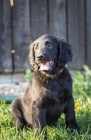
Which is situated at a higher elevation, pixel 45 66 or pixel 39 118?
pixel 45 66

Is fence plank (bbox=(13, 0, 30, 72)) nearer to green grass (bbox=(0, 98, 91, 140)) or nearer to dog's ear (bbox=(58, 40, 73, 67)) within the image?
green grass (bbox=(0, 98, 91, 140))

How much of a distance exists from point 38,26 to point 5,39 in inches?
25.8

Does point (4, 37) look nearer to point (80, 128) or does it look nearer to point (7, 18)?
point (7, 18)

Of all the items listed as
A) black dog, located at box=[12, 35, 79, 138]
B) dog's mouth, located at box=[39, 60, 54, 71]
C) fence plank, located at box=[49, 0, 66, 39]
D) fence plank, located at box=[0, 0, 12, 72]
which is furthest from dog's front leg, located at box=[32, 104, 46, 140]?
fence plank, located at box=[49, 0, 66, 39]

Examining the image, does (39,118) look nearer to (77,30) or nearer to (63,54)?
(63,54)

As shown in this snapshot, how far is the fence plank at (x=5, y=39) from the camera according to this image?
21.4ft

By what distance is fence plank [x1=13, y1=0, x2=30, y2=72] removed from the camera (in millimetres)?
6523

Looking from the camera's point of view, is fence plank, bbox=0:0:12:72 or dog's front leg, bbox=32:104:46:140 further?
fence plank, bbox=0:0:12:72

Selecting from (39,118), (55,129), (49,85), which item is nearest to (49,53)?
(49,85)

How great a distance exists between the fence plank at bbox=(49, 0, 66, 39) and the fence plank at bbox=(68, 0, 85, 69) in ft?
0.37

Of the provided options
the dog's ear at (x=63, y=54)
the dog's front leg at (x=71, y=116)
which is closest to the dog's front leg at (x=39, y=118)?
the dog's front leg at (x=71, y=116)

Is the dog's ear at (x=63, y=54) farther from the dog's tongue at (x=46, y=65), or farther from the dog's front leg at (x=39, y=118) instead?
the dog's front leg at (x=39, y=118)

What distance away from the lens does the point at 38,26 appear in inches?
262

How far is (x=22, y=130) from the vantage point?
4.47 m
